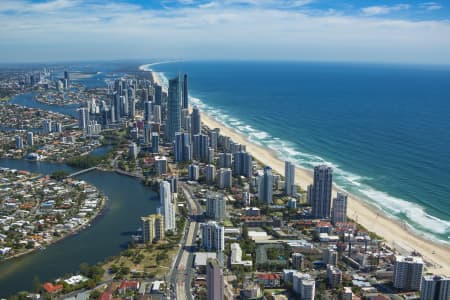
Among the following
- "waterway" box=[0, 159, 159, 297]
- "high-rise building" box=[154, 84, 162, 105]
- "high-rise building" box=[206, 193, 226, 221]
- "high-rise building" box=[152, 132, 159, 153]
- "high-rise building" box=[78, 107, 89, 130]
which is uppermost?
"high-rise building" box=[154, 84, 162, 105]

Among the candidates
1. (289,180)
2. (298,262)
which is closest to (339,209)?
(289,180)

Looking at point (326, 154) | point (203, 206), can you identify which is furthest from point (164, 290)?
point (326, 154)

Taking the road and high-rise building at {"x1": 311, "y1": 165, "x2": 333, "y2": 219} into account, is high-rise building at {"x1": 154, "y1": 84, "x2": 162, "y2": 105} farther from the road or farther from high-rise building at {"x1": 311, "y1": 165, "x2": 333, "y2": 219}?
high-rise building at {"x1": 311, "y1": 165, "x2": 333, "y2": 219}

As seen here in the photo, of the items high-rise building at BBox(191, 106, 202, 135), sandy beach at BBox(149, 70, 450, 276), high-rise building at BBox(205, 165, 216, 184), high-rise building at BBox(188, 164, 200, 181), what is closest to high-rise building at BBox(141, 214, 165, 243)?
high-rise building at BBox(205, 165, 216, 184)

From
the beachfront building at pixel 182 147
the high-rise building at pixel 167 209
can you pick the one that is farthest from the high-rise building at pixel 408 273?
the beachfront building at pixel 182 147

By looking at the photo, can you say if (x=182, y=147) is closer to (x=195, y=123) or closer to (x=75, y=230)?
(x=195, y=123)

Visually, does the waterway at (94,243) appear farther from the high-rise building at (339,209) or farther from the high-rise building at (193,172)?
the high-rise building at (339,209)

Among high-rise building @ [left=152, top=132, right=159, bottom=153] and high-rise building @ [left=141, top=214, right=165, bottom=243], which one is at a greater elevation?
high-rise building @ [left=152, top=132, right=159, bottom=153]
